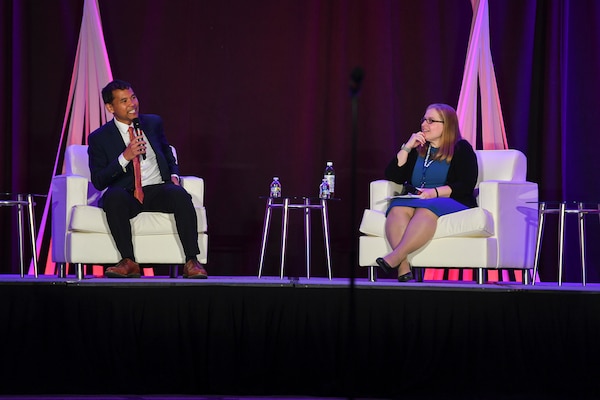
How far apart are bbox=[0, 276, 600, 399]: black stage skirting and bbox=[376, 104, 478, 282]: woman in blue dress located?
2.17ft

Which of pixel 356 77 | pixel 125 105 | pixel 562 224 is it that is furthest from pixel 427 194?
pixel 356 77

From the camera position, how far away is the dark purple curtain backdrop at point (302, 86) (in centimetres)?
604

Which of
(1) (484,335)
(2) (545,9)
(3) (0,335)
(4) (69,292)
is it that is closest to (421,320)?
(1) (484,335)

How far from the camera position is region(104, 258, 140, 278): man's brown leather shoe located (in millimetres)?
4281

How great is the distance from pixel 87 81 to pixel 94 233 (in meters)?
1.82

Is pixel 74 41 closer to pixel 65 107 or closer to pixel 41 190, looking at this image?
pixel 65 107

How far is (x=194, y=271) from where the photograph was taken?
4.38 metres

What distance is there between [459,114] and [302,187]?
126 centimetres

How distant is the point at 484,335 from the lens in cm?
368

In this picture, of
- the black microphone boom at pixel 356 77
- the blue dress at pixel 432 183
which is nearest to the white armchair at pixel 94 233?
the blue dress at pixel 432 183

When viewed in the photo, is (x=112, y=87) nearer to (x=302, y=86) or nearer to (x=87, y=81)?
(x=87, y=81)

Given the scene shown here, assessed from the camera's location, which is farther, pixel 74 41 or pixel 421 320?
pixel 74 41

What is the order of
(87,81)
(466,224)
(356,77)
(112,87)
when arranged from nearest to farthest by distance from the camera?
(356,77) < (466,224) < (112,87) < (87,81)

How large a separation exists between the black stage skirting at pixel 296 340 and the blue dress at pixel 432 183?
0.83 metres
